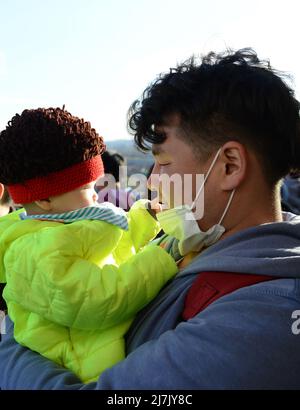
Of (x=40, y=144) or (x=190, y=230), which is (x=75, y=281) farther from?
(x=40, y=144)

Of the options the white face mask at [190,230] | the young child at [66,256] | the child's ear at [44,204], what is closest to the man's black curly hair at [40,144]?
the young child at [66,256]

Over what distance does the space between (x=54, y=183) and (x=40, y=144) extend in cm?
16

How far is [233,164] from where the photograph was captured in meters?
1.49

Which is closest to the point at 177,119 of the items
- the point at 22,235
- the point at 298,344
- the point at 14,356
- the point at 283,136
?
the point at 283,136

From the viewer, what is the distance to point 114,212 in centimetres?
177

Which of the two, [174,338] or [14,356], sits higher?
[174,338]

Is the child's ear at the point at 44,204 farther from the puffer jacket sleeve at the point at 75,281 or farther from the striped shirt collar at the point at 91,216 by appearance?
the puffer jacket sleeve at the point at 75,281

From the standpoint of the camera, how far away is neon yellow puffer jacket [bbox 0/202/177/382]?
4.72 ft

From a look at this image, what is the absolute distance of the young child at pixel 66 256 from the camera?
4.75ft

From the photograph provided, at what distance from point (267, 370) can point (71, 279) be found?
658 millimetres

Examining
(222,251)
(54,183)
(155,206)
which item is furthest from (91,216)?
(222,251)

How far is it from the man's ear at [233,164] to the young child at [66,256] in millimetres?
326

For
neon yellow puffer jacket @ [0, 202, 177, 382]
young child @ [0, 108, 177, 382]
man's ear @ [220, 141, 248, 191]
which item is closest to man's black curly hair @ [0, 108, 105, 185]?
young child @ [0, 108, 177, 382]
